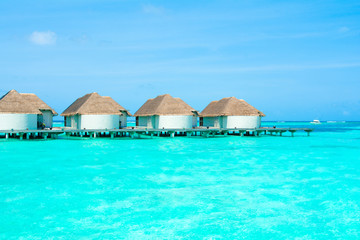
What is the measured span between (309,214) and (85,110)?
85.8 feet

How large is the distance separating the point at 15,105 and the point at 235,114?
2123 cm

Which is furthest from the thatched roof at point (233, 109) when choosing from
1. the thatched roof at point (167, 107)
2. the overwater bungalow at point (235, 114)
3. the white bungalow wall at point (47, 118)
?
the white bungalow wall at point (47, 118)

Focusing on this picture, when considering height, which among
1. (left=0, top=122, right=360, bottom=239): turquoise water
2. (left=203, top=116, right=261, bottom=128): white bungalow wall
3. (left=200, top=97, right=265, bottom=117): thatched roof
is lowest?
(left=0, top=122, right=360, bottom=239): turquoise water

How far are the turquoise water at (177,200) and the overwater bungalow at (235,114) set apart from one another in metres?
18.4

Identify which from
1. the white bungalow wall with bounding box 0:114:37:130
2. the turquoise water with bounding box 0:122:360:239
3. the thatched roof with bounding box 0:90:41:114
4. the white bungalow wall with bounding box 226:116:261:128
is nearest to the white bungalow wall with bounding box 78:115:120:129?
the thatched roof with bounding box 0:90:41:114

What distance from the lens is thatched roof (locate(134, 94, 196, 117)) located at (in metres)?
34.3

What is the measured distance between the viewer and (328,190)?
11961mm

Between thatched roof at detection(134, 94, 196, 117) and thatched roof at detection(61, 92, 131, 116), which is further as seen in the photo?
thatched roof at detection(134, 94, 196, 117)

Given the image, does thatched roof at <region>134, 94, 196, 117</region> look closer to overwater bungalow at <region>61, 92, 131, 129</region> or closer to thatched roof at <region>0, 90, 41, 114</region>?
overwater bungalow at <region>61, 92, 131, 129</region>

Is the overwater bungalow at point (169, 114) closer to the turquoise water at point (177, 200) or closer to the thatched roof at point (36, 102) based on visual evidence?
the thatched roof at point (36, 102)

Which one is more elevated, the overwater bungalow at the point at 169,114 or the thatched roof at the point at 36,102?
the thatched roof at the point at 36,102

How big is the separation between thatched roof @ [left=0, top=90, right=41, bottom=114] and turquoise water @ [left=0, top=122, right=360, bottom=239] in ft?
41.3

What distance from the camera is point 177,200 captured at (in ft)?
33.9

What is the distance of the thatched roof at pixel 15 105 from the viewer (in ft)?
94.9
